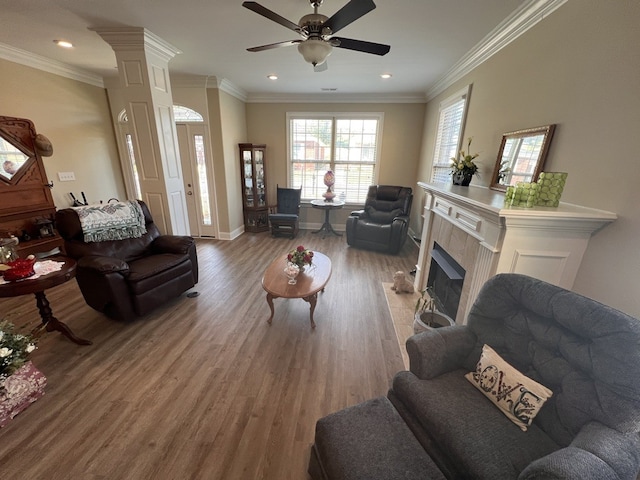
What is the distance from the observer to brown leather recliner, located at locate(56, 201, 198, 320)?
2250mm

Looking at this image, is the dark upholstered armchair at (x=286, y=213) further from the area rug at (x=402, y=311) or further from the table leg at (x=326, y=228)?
the area rug at (x=402, y=311)

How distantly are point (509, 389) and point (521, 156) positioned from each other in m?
1.79

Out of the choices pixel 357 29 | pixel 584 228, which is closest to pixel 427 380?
pixel 584 228

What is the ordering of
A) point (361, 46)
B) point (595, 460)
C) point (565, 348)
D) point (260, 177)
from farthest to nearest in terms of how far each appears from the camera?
point (260, 177), point (361, 46), point (565, 348), point (595, 460)

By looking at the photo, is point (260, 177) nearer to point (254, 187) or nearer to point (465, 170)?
point (254, 187)

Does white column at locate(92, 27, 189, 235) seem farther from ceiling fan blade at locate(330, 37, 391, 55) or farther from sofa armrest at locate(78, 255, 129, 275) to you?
ceiling fan blade at locate(330, 37, 391, 55)

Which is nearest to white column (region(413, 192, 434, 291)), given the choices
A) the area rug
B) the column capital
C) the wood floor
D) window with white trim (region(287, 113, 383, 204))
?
the area rug

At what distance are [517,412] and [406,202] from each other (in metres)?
3.86

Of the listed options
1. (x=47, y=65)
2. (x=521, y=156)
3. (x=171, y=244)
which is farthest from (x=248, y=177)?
(x=521, y=156)

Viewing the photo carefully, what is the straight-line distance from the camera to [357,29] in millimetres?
2414

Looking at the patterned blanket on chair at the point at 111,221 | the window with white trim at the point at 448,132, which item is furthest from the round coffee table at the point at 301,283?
the window with white trim at the point at 448,132

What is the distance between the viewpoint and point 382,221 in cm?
476

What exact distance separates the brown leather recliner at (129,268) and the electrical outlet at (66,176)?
1.98 m

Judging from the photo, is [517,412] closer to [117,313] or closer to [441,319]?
[441,319]
